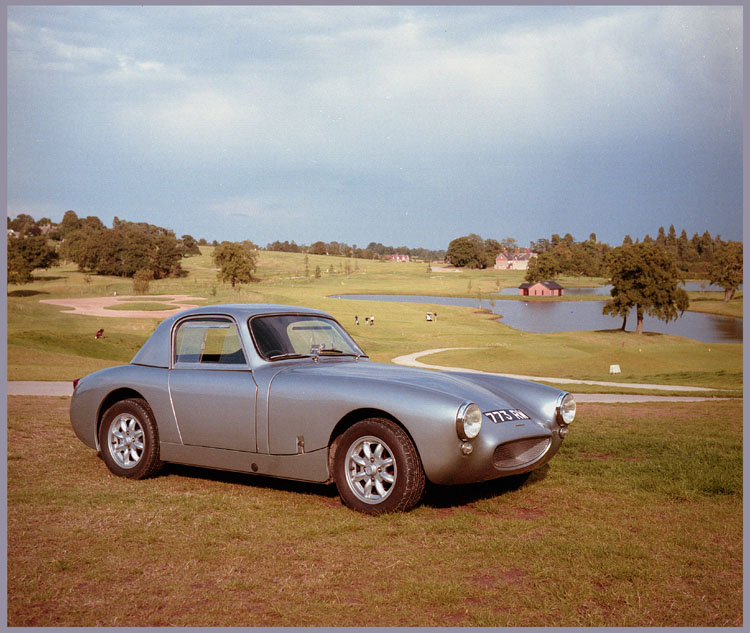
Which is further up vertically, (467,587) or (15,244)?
(15,244)

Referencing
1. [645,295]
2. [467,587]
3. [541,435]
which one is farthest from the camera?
[645,295]

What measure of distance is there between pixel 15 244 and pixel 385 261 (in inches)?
1673

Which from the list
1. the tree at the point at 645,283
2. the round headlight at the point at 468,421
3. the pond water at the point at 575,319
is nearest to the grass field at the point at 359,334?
the pond water at the point at 575,319

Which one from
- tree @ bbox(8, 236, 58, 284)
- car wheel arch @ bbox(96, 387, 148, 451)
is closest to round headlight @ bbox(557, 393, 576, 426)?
car wheel arch @ bbox(96, 387, 148, 451)

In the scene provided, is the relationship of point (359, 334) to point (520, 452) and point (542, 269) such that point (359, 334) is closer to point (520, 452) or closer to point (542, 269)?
point (520, 452)

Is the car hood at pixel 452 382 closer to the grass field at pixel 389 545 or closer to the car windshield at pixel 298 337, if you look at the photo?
the car windshield at pixel 298 337

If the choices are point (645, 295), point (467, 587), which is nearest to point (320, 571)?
point (467, 587)

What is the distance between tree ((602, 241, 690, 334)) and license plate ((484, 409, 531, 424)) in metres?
56.2

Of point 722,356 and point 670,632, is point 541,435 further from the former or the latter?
point 722,356

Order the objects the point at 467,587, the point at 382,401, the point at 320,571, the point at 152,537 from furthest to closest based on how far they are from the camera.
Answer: the point at 382,401
the point at 152,537
the point at 320,571
the point at 467,587

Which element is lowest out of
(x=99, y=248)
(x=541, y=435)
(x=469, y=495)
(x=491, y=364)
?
(x=491, y=364)

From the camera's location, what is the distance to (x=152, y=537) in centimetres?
506

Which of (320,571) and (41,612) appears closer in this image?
(41,612)

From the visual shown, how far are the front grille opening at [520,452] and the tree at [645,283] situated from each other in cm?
5610
